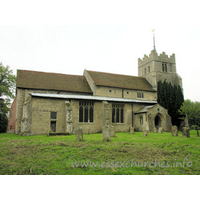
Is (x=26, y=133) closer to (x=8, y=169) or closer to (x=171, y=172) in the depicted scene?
(x=8, y=169)

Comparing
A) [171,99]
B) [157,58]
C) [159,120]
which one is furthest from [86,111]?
[157,58]

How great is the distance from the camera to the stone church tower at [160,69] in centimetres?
3669

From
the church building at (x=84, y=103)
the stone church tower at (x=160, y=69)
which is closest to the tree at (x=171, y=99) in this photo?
the church building at (x=84, y=103)

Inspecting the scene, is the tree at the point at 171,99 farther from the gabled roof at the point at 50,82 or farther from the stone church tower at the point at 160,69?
the gabled roof at the point at 50,82

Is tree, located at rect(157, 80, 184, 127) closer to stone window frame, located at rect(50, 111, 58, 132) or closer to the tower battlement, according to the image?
the tower battlement

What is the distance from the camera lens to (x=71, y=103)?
23.5 meters

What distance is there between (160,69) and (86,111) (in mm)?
20885

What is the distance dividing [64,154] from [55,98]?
49.3 ft

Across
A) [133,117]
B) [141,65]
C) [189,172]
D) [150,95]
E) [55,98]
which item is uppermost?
[141,65]

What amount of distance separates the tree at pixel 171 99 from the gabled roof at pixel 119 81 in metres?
2.16

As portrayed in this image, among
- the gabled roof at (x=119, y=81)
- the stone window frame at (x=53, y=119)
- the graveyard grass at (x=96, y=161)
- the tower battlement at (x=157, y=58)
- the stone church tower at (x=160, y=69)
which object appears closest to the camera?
the graveyard grass at (x=96, y=161)

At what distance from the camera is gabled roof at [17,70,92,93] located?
25894mm

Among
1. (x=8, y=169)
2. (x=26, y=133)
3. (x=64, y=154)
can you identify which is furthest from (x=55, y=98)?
(x=8, y=169)

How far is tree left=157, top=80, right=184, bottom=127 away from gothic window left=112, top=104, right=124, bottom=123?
32.1ft
